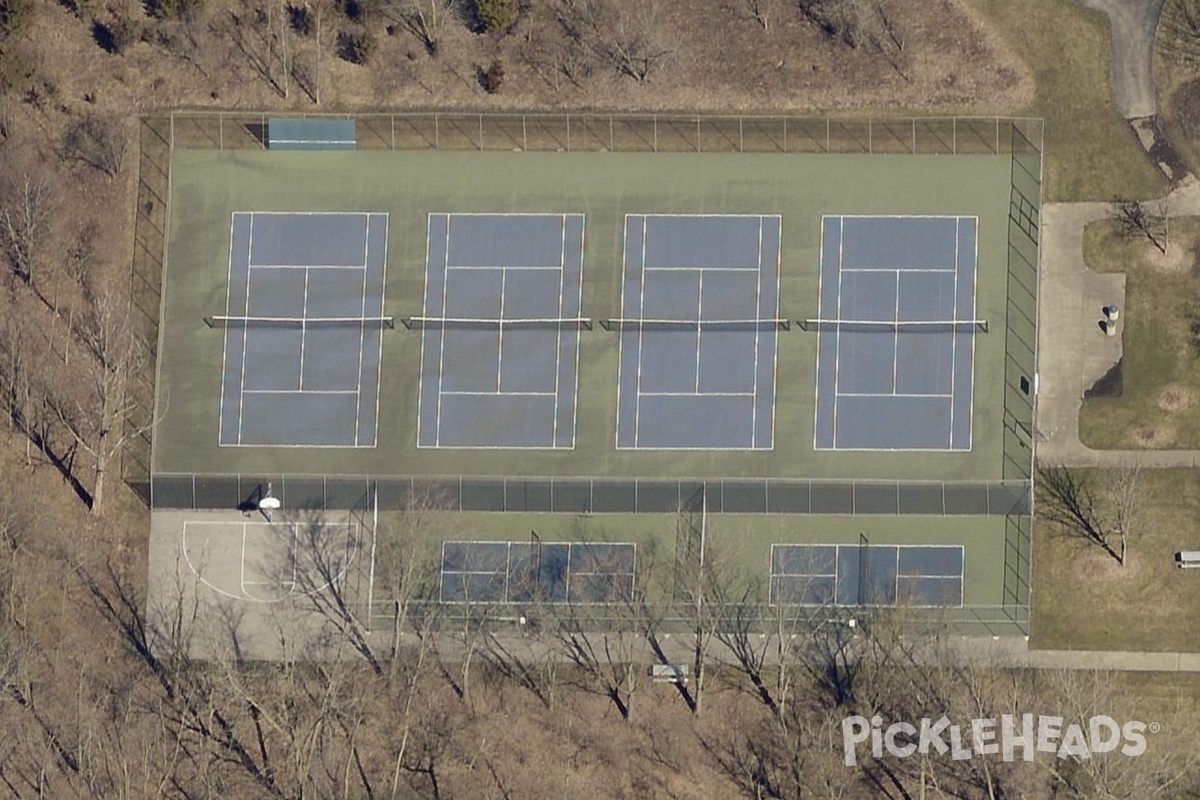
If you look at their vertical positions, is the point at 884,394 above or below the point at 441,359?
below

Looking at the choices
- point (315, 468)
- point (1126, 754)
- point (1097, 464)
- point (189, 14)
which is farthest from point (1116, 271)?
point (189, 14)

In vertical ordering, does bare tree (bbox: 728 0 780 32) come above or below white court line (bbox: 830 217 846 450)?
above

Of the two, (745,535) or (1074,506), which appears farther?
(745,535)

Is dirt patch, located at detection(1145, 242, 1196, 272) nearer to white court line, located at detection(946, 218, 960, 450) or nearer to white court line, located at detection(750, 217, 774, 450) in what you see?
white court line, located at detection(946, 218, 960, 450)

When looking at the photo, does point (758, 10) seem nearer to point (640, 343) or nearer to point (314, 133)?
point (640, 343)

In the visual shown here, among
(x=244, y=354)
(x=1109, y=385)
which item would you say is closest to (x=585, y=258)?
(x=244, y=354)

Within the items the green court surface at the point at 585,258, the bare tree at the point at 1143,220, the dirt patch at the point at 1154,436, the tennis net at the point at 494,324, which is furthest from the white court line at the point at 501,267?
the dirt patch at the point at 1154,436

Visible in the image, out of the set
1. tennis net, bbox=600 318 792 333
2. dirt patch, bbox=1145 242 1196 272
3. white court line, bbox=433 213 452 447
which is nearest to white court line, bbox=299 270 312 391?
white court line, bbox=433 213 452 447
